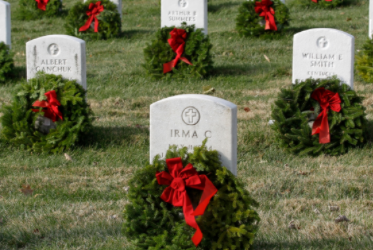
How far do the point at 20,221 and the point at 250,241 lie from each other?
1.76 m

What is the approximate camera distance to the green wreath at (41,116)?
568 centimetres

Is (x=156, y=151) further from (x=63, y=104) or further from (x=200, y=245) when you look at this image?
(x=63, y=104)

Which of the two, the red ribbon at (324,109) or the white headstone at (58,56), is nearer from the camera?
the red ribbon at (324,109)

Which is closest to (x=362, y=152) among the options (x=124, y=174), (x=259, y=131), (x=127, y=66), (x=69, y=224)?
(x=259, y=131)

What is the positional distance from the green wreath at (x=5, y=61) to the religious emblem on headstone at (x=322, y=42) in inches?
202

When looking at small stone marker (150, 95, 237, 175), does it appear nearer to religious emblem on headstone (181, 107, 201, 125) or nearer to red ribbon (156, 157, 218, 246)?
religious emblem on headstone (181, 107, 201, 125)

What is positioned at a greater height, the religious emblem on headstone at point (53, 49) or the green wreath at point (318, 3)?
the green wreath at point (318, 3)

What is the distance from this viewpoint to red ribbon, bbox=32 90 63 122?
562 centimetres

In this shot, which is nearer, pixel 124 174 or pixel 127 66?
pixel 124 174

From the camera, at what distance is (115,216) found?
400cm

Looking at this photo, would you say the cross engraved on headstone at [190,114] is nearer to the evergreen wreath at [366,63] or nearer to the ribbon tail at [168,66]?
the ribbon tail at [168,66]

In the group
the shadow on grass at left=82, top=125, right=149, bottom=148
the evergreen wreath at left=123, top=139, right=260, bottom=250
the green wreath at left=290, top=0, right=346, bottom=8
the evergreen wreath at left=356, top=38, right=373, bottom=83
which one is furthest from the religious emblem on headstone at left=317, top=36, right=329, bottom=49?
the green wreath at left=290, top=0, right=346, bottom=8

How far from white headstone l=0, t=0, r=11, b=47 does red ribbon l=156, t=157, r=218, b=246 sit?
21.6ft

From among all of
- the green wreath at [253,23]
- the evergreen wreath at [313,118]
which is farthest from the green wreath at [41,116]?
the green wreath at [253,23]
